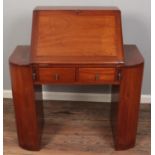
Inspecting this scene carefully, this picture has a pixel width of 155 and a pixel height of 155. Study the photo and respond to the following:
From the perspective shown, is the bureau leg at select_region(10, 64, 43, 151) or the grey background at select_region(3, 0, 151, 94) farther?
the grey background at select_region(3, 0, 151, 94)

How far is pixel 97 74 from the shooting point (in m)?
1.72

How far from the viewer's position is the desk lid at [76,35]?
173 cm

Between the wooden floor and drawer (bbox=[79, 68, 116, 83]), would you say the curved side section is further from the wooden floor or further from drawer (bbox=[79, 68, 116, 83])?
drawer (bbox=[79, 68, 116, 83])

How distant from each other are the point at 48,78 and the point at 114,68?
0.45 metres

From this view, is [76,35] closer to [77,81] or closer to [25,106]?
[77,81]

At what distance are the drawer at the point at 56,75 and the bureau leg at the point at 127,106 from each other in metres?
0.35

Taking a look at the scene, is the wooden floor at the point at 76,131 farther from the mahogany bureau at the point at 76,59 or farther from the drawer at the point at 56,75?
the drawer at the point at 56,75

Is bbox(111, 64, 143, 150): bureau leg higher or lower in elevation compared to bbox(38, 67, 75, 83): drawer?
lower

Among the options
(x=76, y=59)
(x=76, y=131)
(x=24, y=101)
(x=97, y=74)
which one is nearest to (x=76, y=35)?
(x=76, y=59)

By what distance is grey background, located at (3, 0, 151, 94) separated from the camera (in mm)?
2223

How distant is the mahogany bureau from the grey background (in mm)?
484

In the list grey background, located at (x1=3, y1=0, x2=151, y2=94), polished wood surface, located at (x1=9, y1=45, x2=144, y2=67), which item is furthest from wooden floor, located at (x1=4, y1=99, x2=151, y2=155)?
polished wood surface, located at (x1=9, y1=45, x2=144, y2=67)

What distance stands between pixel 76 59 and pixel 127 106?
505mm

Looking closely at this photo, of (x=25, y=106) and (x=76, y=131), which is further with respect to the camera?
(x=76, y=131)
